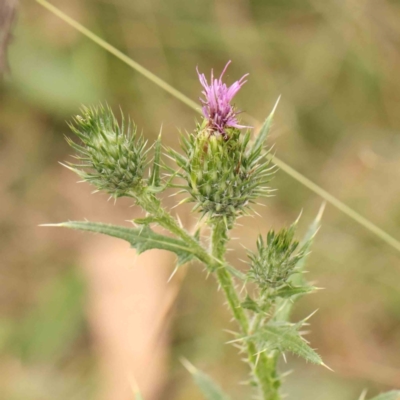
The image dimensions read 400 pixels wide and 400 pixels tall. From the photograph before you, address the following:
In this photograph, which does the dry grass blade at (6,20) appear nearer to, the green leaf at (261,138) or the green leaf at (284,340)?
the green leaf at (261,138)

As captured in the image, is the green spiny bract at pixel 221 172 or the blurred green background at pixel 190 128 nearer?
the green spiny bract at pixel 221 172

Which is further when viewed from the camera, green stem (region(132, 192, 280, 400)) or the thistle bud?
green stem (region(132, 192, 280, 400))

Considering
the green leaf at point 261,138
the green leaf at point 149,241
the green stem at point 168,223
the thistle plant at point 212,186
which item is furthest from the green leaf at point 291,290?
the green leaf at point 261,138

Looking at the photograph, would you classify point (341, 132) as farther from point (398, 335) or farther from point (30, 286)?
point (30, 286)

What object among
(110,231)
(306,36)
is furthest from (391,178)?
(110,231)

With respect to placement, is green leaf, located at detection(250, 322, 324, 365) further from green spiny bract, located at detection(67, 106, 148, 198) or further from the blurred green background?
the blurred green background

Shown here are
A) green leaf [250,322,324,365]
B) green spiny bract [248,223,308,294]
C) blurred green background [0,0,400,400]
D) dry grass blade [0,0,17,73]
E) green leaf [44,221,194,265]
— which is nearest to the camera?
green leaf [250,322,324,365]

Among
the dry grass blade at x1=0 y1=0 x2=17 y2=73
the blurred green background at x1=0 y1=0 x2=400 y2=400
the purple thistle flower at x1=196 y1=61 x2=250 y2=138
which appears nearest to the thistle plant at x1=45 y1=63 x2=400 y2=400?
the purple thistle flower at x1=196 y1=61 x2=250 y2=138

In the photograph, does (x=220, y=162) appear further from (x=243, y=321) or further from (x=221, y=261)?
(x=243, y=321)
